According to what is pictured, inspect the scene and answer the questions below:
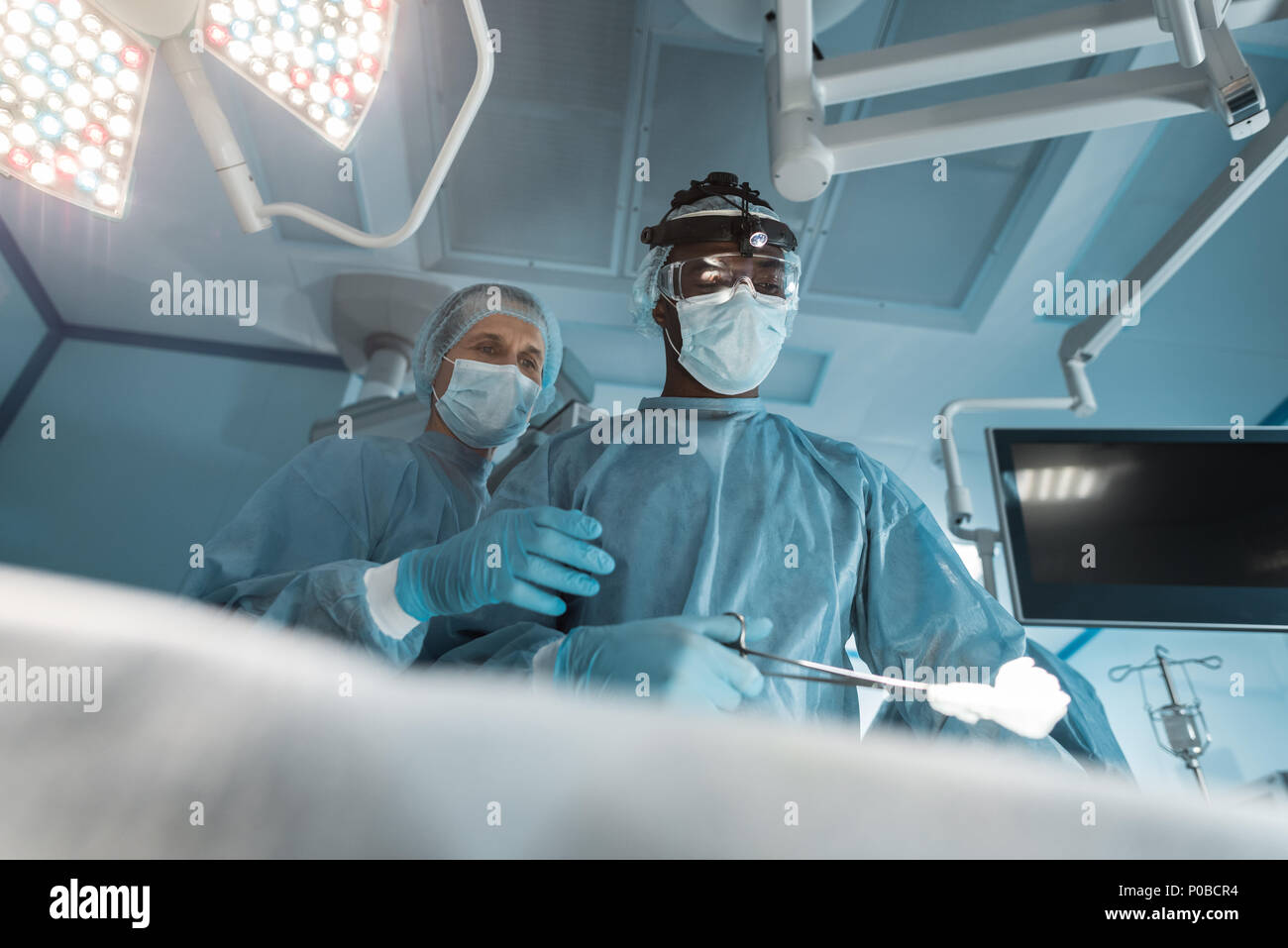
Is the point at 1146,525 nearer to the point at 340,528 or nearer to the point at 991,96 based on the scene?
the point at 991,96

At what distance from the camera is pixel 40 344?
11.0ft

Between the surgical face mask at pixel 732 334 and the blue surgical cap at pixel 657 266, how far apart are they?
0.07 meters

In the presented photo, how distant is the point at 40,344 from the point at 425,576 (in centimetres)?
334

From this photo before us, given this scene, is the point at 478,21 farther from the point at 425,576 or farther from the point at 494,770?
the point at 494,770

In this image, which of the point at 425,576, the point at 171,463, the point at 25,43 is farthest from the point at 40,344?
the point at 425,576

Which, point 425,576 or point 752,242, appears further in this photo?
point 752,242

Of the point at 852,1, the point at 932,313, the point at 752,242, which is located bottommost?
the point at 752,242

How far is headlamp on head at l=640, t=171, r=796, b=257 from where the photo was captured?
1383mm

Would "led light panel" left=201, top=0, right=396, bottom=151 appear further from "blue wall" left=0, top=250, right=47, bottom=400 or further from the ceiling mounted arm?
"blue wall" left=0, top=250, right=47, bottom=400

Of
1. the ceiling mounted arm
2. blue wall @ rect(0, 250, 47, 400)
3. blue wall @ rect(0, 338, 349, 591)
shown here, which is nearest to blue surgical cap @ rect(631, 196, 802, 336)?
the ceiling mounted arm

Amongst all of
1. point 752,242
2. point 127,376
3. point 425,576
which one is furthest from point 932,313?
point 127,376
